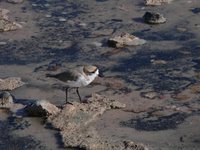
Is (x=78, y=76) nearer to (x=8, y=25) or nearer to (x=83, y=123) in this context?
(x=83, y=123)

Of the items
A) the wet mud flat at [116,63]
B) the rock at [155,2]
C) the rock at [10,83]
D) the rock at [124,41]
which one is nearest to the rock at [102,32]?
the wet mud flat at [116,63]

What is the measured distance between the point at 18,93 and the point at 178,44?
307 centimetres

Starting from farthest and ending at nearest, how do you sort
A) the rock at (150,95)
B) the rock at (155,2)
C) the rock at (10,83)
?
1. the rock at (155,2)
2. the rock at (10,83)
3. the rock at (150,95)

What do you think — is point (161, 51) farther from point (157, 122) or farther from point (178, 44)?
point (157, 122)

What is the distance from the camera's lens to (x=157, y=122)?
A: 23.5ft

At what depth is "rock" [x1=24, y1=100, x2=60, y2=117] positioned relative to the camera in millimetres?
7266

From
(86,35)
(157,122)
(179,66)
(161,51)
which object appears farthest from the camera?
(86,35)

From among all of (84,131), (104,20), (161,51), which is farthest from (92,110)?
(104,20)

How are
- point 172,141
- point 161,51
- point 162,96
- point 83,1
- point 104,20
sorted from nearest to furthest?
point 172,141 → point 162,96 → point 161,51 → point 104,20 → point 83,1

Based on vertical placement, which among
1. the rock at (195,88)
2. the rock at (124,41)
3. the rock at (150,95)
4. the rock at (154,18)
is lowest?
the rock at (150,95)

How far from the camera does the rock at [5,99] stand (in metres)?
7.71

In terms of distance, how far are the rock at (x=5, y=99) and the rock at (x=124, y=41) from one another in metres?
2.46

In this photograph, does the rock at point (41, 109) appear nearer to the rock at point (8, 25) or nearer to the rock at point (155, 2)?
the rock at point (8, 25)

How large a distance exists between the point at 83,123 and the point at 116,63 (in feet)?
6.84
